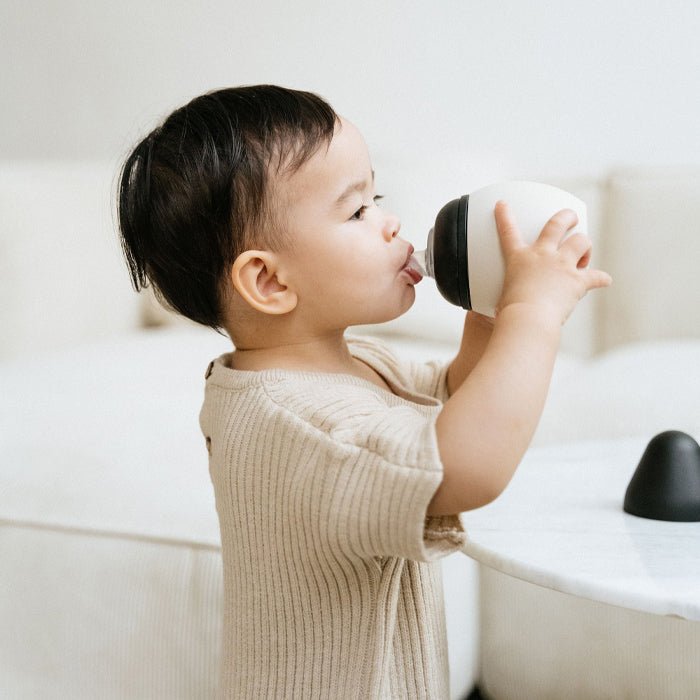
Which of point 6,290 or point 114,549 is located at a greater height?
point 6,290

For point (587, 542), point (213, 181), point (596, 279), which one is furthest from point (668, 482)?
point (213, 181)

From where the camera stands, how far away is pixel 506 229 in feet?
2.50

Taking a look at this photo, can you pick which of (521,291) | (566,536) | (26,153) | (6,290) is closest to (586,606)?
(566,536)

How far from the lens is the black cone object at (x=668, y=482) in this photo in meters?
0.86

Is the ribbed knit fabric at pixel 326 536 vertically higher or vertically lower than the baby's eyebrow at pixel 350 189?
lower

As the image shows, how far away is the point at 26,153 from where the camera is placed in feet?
10.3

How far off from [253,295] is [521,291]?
222mm

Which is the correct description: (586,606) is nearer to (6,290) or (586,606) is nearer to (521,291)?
(521,291)

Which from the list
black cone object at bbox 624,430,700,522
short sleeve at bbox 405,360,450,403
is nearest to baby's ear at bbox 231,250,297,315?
short sleeve at bbox 405,360,450,403

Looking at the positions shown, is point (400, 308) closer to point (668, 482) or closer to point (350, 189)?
point (350, 189)

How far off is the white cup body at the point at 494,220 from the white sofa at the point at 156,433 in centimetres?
61

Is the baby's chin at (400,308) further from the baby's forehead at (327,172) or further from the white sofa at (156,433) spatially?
the white sofa at (156,433)

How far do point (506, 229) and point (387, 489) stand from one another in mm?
229

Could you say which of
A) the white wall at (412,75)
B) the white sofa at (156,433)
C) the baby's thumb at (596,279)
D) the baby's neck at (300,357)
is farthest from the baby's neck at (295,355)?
the white wall at (412,75)
